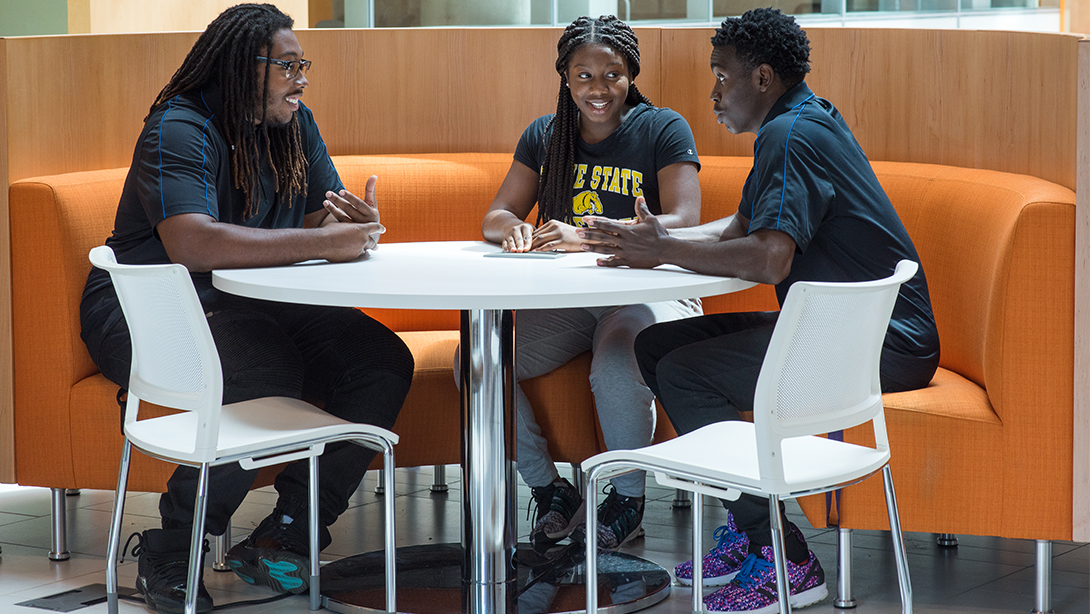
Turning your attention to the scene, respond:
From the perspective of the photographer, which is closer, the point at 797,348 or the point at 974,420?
the point at 797,348

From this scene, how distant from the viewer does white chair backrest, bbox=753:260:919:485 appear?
1891 millimetres

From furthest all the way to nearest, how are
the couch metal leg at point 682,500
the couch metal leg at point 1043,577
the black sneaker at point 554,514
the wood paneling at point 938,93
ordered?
1. the couch metal leg at point 682,500
2. the black sneaker at point 554,514
3. the wood paneling at point 938,93
4. the couch metal leg at point 1043,577

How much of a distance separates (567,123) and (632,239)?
96 centimetres

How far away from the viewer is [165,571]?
2.68m

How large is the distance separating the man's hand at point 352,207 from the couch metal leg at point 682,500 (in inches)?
52.0

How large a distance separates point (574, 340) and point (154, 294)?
117 cm

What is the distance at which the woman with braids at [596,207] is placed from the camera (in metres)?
2.86

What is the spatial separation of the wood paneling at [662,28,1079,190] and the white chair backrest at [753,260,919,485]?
0.94 m

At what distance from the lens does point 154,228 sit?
104 inches

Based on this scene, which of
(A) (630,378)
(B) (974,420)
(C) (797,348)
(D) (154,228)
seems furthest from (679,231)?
(D) (154,228)

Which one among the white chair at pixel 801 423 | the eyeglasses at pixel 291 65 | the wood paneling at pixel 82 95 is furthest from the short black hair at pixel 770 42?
the wood paneling at pixel 82 95

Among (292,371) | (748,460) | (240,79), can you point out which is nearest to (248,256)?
(292,371)

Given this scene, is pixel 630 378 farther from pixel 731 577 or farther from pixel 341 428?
pixel 341 428

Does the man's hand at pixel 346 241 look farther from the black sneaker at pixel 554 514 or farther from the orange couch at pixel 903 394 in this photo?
the black sneaker at pixel 554 514
